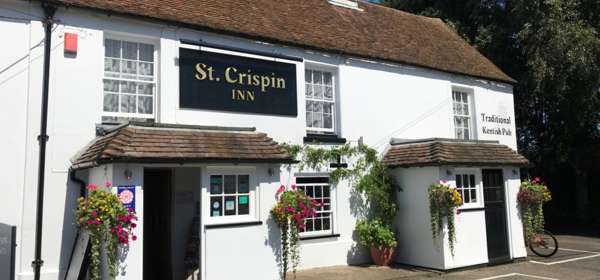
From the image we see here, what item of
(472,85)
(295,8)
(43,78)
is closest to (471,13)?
(472,85)

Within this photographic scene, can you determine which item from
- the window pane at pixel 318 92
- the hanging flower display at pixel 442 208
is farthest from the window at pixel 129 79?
the hanging flower display at pixel 442 208

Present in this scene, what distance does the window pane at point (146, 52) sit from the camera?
34.9 feet

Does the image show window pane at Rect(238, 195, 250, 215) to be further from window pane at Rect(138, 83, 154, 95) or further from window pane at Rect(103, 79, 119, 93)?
window pane at Rect(103, 79, 119, 93)

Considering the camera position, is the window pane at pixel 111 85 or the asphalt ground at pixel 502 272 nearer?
the window pane at pixel 111 85

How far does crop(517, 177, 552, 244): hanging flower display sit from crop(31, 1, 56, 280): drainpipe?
456 inches

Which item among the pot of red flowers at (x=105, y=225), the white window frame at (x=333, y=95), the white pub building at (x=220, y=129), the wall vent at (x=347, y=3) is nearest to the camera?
the pot of red flowers at (x=105, y=225)

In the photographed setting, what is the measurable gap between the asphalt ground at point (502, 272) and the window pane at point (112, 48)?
615cm

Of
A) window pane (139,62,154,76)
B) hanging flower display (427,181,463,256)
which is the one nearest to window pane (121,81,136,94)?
window pane (139,62,154,76)

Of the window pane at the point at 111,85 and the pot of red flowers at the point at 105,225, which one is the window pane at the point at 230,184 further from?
the window pane at the point at 111,85

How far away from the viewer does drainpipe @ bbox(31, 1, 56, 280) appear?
8.78 m

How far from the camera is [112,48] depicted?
33.7ft

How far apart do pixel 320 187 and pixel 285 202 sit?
2.92 m

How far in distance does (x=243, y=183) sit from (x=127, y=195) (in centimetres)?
229

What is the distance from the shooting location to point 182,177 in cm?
1085
